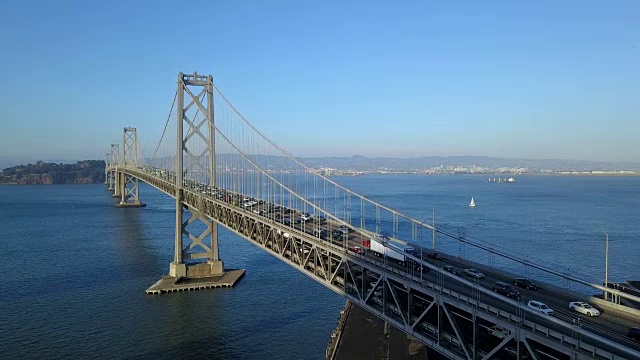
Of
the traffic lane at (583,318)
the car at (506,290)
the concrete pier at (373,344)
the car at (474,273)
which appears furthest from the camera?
the concrete pier at (373,344)

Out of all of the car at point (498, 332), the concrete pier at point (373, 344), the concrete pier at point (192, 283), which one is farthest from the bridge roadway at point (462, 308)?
the concrete pier at point (192, 283)

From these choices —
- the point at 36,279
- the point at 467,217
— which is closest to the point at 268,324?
the point at 36,279

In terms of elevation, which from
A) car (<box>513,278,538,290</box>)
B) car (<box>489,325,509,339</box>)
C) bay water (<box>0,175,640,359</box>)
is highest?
car (<box>513,278,538,290</box>)

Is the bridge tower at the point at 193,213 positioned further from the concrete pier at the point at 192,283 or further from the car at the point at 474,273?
the car at the point at 474,273

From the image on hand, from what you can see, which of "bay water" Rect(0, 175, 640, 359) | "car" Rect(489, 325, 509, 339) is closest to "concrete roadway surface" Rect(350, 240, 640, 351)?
"car" Rect(489, 325, 509, 339)

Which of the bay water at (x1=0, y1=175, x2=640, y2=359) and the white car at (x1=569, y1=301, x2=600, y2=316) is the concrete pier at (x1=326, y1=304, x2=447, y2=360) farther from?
the white car at (x1=569, y1=301, x2=600, y2=316)

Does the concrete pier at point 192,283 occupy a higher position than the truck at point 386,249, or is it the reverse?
the truck at point 386,249
